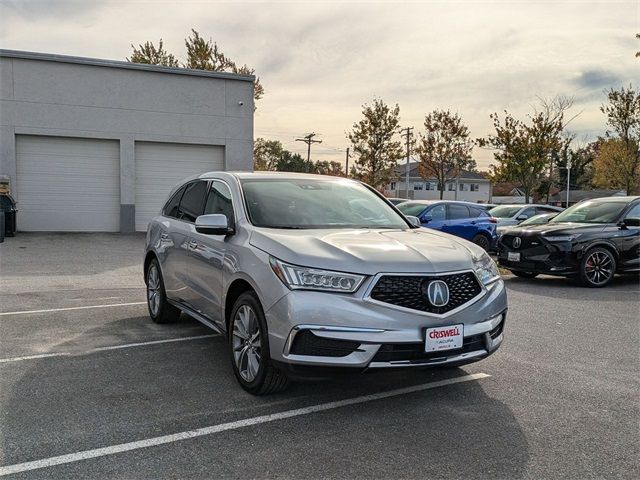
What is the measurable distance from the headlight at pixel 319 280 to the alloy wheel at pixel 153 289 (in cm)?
311

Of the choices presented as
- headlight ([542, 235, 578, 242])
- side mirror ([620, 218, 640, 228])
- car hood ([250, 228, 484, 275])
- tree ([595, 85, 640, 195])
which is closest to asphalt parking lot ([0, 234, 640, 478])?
car hood ([250, 228, 484, 275])

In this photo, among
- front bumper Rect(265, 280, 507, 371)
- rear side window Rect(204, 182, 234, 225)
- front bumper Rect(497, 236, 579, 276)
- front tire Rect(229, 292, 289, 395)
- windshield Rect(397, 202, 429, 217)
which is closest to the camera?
front bumper Rect(265, 280, 507, 371)

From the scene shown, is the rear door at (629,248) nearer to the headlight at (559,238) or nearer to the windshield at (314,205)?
the headlight at (559,238)

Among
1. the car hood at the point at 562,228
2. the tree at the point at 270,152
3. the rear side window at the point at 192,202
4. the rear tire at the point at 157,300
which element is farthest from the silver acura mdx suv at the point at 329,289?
the tree at the point at 270,152

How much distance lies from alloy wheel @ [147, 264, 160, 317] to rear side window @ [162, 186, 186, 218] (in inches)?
25.7

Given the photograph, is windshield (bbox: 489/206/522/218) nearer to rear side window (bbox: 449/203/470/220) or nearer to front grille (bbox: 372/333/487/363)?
rear side window (bbox: 449/203/470/220)

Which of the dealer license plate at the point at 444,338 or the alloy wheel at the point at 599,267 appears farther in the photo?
the alloy wheel at the point at 599,267

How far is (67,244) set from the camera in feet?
50.0

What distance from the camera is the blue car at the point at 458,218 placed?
1420 cm

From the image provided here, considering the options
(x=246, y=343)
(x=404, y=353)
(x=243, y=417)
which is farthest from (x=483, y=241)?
(x=243, y=417)

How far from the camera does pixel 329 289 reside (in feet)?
12.0

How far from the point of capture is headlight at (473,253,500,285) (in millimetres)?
4117

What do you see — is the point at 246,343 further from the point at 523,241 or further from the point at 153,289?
the point at 523,241

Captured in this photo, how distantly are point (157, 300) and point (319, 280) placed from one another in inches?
132
